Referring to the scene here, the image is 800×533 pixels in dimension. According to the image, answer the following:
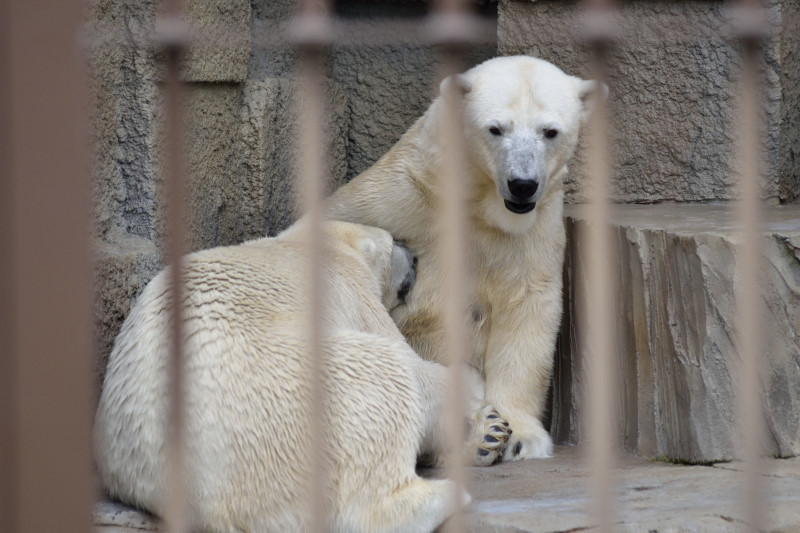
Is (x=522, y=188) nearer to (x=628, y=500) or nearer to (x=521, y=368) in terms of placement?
(x=521, y=368)

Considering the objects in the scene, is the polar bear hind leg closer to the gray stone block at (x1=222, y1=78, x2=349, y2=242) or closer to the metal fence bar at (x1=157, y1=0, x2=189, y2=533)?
the metal fence bar at (x1=157, y1=0, x2=189, y2=533)

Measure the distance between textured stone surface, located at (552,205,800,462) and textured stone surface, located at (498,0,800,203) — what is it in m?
0.86

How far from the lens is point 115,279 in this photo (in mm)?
2996

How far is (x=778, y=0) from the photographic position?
13.1 feet

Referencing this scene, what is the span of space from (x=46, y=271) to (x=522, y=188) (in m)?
1.94

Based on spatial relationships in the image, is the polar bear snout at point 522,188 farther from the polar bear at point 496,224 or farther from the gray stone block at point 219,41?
the gray stone block at point 219,41

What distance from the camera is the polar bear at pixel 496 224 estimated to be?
3.23 meters

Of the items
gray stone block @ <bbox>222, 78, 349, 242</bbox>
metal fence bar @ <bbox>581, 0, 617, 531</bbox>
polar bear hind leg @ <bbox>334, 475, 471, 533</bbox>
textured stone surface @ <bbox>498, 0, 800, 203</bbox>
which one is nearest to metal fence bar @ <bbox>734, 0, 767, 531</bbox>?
metal fence bar @ <bbox>581, 0, 617, 531</bbox>

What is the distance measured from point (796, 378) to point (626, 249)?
0.69 m

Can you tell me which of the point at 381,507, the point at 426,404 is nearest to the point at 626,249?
the point at 426,404

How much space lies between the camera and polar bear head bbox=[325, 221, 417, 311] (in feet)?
10.3

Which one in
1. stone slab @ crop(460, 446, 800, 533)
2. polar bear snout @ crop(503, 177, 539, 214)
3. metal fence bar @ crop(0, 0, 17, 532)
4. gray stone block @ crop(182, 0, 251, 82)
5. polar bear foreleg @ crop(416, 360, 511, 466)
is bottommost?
stone slab @ crop(460, 446, 800, 533)

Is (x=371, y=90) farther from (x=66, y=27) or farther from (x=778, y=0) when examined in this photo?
(x=66, y=27)

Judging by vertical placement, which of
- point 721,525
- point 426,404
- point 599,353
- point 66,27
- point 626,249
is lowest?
point 721,525
